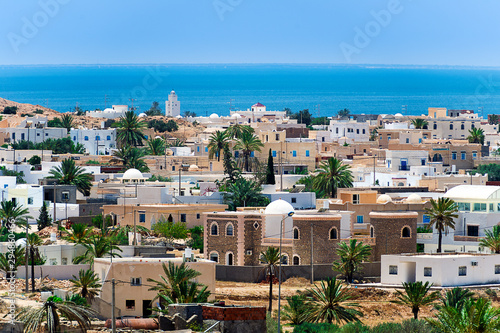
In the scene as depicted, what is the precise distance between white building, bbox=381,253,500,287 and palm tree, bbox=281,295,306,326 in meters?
8.56

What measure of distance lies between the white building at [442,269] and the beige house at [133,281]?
1124 centimetres

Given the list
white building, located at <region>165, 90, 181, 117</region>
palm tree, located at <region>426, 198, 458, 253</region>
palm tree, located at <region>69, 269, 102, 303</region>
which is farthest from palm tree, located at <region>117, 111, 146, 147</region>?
white building, located at <region>165, 90, 181, 117</region>

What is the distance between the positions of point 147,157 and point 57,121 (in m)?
27.6

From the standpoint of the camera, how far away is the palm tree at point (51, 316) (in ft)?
126

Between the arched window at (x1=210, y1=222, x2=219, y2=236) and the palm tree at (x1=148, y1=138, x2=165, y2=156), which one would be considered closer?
the arched window at (x1=210, y1=222, x2=219, y2=236)

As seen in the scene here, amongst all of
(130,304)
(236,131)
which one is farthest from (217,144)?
(130,304)

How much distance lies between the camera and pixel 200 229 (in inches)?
2643

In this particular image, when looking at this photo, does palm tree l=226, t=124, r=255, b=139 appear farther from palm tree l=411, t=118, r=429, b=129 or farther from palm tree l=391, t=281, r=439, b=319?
palm tree l=391, t=281, r=439, b=319

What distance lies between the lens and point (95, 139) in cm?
11488

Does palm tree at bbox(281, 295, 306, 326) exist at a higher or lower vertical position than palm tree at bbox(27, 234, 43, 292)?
lower

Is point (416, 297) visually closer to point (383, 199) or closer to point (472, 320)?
point (472, 320)

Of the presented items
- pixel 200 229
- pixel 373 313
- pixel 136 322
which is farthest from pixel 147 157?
pixel 136 322

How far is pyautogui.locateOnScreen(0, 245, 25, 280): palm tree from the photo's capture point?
53.8m

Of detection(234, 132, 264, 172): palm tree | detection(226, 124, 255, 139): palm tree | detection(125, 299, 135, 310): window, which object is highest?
detection(226, 124, 255, 139): palm tree
